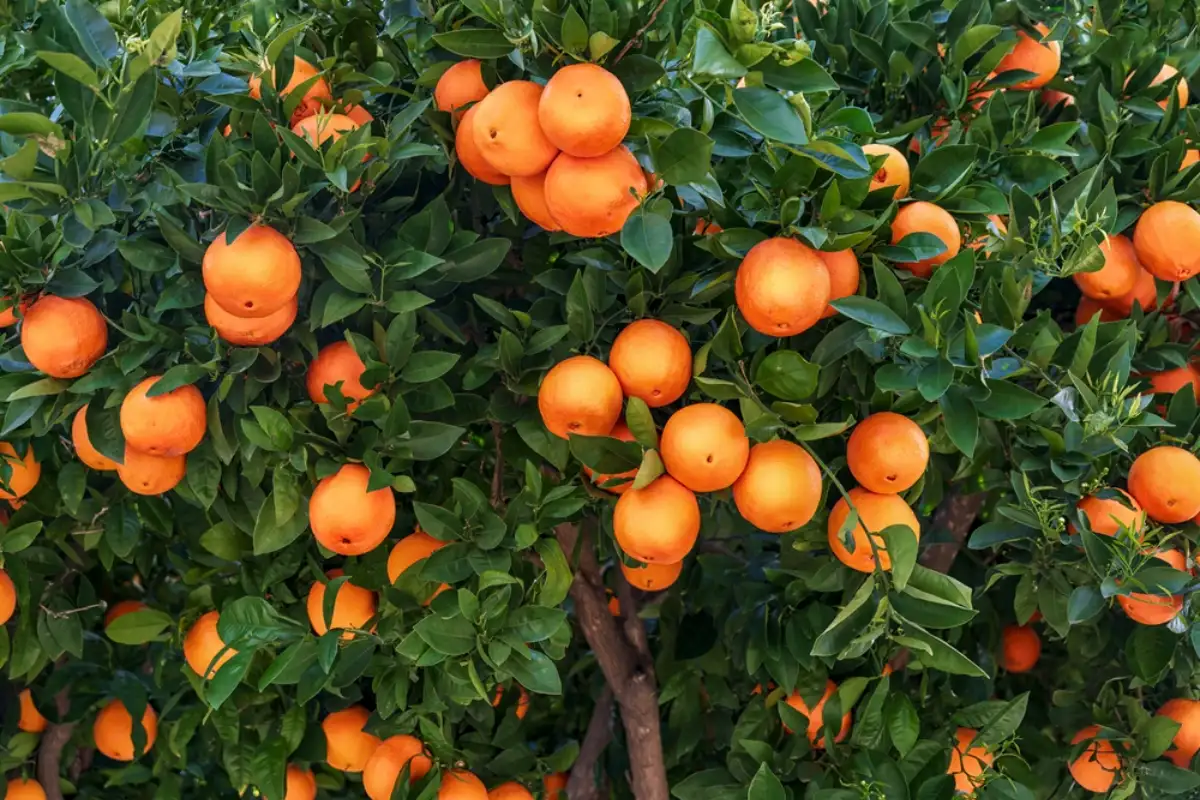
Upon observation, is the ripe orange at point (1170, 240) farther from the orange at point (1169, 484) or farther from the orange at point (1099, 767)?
the orange at point (1099, 767)

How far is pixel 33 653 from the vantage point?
164 centimetres

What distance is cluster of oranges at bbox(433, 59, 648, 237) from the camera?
1091 millimetres

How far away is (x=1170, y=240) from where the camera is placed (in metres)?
1.50

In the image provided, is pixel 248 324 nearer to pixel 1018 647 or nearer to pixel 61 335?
pixel 61 335

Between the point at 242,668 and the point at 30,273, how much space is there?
1.72 ft

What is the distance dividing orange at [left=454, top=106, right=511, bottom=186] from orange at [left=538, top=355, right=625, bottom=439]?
23 centimetres

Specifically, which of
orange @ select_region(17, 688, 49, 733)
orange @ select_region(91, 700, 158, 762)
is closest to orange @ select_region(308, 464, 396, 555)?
orange @ select_region(91, 700, 158, 762)

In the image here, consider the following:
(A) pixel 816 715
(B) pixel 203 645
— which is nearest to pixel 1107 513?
(A) pixel 816 715

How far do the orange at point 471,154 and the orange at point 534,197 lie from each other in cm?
4

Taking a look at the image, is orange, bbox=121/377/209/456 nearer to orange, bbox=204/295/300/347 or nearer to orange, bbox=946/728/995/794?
orange, bbox=204/295/300/347

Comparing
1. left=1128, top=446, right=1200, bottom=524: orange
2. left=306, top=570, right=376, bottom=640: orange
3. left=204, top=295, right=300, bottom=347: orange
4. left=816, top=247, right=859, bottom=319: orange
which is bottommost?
left=306, top=570, right=376, bottom=640: orange

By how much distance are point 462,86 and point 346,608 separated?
2.30 ft

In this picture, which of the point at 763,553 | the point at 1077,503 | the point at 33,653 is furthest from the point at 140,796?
the point at 1077,503

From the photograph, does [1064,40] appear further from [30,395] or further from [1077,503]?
[30,395]
